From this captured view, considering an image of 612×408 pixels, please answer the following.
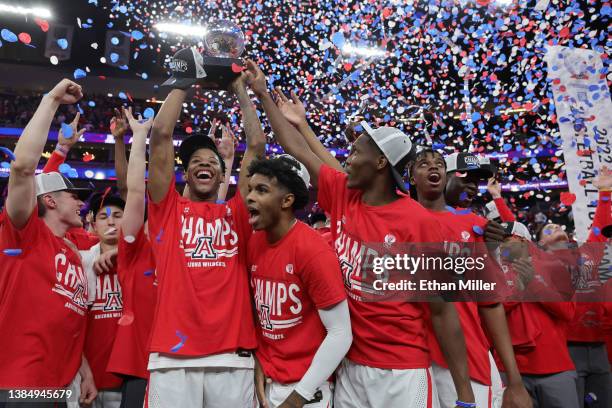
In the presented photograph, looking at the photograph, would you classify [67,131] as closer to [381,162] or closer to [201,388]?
[201,388]

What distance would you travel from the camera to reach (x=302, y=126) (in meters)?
3.58

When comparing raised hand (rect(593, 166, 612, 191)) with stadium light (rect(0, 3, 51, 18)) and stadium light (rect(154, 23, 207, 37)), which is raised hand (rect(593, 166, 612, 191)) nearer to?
stadium light (rect(154, 23, 207, 37))

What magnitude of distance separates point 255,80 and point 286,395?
1847 millimetres

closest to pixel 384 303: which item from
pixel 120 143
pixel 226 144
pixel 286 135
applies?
pixel 286 135

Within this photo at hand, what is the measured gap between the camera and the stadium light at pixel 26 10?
18.2 m

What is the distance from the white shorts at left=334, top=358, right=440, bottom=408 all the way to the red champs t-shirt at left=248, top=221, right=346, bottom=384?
268mm

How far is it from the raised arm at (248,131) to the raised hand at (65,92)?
3.05 ft

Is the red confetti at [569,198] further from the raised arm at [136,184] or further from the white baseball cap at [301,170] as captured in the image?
the raised arm at [136,184]

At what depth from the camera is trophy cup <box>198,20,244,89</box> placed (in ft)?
9.98

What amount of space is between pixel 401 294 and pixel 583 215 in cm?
410

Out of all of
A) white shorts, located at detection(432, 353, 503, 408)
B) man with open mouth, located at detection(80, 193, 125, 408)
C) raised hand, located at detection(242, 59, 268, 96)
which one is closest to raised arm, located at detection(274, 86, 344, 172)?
raised hand, located at detection(242, 59, 268, 96)

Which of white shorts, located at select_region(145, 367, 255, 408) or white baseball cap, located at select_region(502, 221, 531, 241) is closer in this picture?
white shorts, located at select_region(145, 367, 255, 408)

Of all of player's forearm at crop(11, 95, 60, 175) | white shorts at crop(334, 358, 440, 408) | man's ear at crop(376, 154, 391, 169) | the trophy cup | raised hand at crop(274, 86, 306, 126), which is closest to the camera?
white shorts at crop(334, 358, 440, 408)

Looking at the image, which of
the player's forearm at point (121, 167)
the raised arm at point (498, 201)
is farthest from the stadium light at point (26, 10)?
the raised arm at point (498, 201)
